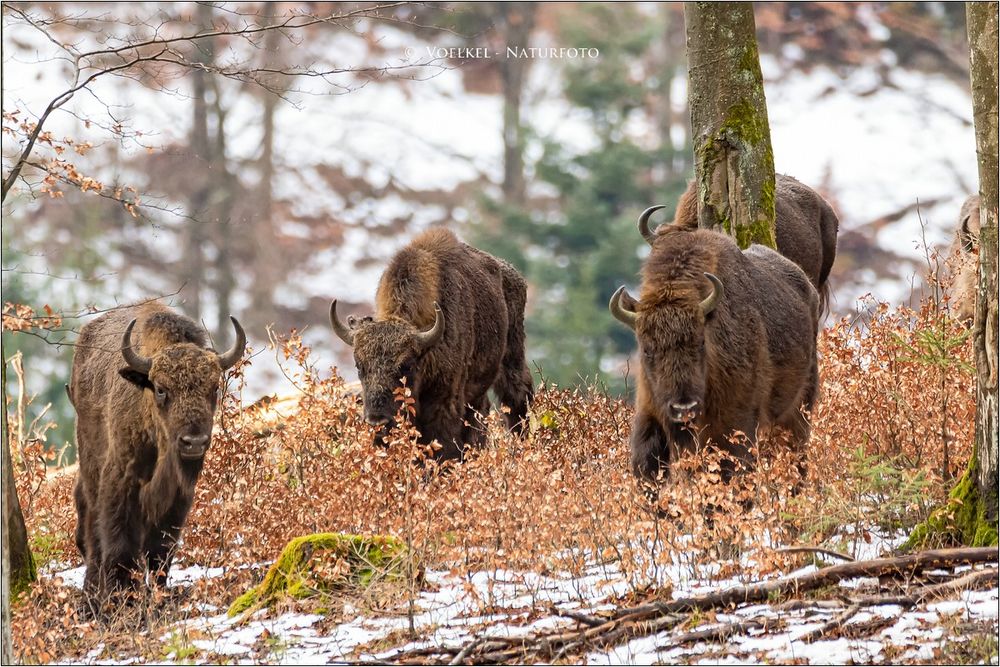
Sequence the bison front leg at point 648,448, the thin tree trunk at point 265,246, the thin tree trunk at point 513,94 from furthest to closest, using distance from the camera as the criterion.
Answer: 1. the thin tree trunk at point 513,94
2. the thin tree trunk at point 265,246
3. the bison front leg at point 648,448

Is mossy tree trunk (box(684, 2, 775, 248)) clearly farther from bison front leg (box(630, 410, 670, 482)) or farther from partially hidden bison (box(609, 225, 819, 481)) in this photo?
bison front leg (box(630, 410, 670, 482))

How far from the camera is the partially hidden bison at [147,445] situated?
888cm

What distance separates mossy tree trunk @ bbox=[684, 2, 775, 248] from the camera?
11797 mm

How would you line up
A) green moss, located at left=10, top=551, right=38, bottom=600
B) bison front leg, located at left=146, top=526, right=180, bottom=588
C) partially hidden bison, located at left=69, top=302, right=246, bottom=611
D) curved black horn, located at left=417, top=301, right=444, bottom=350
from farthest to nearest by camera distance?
curved black horn, located at left=417, top=301, right=444, bottom=350, bison front leg, located at left=146, top=526, right=180, bottom=588, partially hidden bison, located at left=69, top=302, right=246, bottom=611, green moss, located at left=10, top=551, right=38, bottom=600

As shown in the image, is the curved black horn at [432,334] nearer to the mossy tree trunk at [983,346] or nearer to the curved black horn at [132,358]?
the curved black horn at [132,358]

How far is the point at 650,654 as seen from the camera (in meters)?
6.57

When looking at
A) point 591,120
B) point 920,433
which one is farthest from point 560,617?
point 591,120

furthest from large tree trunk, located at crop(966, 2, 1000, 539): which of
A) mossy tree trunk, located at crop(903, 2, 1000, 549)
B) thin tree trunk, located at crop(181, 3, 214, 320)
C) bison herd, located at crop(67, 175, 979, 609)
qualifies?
thin tree trunk, located at crop(181, 3, 214, 320)

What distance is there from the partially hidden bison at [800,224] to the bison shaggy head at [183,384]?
14.7 feet

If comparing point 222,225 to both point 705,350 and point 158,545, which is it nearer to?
point 158,545

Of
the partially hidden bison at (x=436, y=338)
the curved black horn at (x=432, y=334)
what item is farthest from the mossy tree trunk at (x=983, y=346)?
the curved black horn at (x=432, y=334)

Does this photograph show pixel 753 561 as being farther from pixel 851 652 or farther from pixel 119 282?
pixel 119 282

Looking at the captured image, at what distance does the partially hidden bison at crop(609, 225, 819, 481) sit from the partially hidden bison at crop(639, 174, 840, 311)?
2.34 m

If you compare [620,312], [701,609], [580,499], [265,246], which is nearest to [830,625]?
[701,609]
